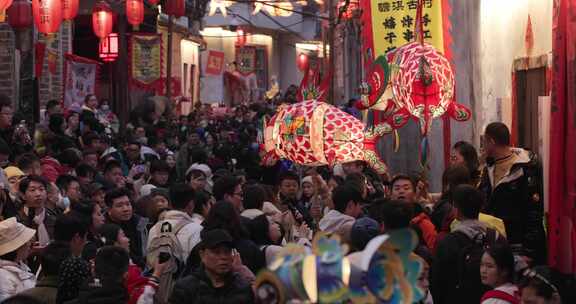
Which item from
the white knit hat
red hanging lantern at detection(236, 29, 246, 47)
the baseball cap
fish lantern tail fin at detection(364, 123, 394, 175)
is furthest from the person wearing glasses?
red hanging lantern at detection(236, 29, 246, 47)

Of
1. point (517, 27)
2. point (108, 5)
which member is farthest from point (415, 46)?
point (108, 5)

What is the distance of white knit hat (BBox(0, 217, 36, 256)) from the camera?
8883 millimetres

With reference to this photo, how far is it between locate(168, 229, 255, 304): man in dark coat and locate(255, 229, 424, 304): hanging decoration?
2643 mm

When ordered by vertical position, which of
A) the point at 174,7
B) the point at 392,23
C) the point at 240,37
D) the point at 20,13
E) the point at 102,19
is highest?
the point at 240,37

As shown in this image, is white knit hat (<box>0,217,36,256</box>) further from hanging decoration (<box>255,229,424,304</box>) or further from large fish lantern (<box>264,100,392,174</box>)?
large fish lantern (<box>264,100,392,174</box>)

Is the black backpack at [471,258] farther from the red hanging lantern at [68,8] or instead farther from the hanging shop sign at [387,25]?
the red hanging lantern at [68,8]

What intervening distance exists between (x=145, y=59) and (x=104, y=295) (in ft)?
80.6

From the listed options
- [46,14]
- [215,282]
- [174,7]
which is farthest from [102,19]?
[215,282]

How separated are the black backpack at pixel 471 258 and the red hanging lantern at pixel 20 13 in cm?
1236

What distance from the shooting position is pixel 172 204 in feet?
35.8

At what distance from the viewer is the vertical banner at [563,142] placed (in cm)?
919

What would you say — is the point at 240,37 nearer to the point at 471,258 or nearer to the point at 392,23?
the point at 392,23

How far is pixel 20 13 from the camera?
19859mm

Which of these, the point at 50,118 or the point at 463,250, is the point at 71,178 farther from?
the point at 50,118
